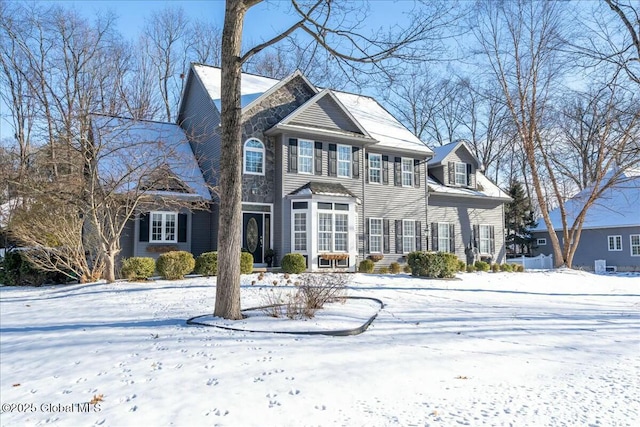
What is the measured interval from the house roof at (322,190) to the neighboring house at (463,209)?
222 inches

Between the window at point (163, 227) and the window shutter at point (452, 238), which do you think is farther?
the window shutter at point (452, 238)

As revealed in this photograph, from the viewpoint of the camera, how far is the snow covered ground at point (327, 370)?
167 inches

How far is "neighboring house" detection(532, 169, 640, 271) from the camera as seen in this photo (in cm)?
2881

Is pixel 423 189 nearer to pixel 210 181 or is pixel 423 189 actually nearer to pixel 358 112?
pixel 358 112

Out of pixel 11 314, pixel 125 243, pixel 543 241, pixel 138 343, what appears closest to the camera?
pixel 138 343

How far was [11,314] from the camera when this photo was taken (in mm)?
10133

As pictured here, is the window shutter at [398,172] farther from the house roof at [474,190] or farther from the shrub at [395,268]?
the shrub at [395,268]

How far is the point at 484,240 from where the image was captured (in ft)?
82.0

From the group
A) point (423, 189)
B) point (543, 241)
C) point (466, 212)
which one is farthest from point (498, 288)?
point (543, 241)

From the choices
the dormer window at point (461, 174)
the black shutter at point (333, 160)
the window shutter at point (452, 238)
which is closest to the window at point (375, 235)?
the black shutter at point (333, 160)

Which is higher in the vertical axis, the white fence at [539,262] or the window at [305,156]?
the window at [305,156]

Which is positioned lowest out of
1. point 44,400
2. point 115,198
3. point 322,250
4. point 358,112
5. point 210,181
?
point 44,400

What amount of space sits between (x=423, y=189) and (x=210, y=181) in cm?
981

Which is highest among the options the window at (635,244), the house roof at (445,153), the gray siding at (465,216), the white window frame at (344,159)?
the house roof at (445,153)
